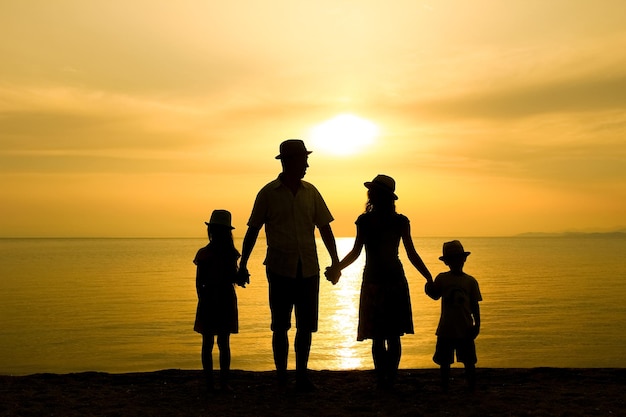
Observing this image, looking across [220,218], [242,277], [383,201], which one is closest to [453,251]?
[383,201]

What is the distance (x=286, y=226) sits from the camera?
7305 mm

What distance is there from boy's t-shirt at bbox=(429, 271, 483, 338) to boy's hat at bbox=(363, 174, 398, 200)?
112cm

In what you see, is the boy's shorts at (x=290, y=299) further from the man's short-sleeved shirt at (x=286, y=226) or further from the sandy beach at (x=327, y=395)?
the sandy beach at (x=327, y=395)

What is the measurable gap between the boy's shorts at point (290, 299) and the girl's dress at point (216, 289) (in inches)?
21.7

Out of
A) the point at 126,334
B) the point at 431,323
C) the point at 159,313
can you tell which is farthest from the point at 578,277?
the point at 126,334

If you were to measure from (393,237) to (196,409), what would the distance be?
2794mm

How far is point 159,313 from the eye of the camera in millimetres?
26359

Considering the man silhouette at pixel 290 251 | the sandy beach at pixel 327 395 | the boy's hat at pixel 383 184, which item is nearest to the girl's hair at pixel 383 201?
the boy's hat at pixel 383 184

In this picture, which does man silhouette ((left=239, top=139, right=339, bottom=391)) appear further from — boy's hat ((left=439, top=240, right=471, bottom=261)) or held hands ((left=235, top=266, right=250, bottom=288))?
boy's hat ((left=439, top=240, right=471, bottom=261))

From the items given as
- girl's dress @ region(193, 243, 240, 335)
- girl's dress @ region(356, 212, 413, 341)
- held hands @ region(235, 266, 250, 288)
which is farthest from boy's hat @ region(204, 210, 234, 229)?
girl's dress @ region(356, 212, 413, 341)

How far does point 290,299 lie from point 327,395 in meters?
1.15

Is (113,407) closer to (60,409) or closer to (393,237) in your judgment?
(60,409)

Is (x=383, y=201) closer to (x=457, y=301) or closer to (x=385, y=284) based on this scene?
(x=385, y=284)

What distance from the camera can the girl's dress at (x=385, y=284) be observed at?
741 centimetres
